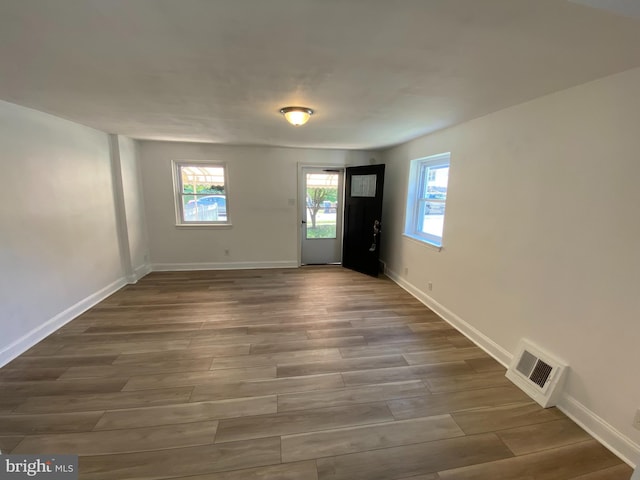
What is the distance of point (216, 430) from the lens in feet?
5.49

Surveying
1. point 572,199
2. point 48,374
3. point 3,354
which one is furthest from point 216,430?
point 572,199

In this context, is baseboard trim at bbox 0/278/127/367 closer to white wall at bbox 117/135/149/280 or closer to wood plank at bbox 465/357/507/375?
white wall at bbox 117/135/149/280

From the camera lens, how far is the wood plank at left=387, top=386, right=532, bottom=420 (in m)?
1.84

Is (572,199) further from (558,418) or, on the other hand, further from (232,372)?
(232,372)

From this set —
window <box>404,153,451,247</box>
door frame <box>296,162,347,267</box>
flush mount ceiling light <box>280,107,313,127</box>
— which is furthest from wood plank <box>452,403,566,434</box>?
door frame <box>296,162,347,267</box>

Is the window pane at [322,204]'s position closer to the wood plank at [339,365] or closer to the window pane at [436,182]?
the window pane at [436,182]

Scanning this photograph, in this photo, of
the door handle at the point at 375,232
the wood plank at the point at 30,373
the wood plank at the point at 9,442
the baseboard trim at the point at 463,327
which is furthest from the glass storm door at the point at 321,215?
the wood plank at the point at 9,442

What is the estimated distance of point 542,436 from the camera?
1686 millimetres

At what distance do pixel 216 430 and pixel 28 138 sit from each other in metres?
3.14

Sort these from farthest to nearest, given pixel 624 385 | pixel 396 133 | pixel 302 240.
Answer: pixel 302 240 → pixel 396 133 → pixel 624 385

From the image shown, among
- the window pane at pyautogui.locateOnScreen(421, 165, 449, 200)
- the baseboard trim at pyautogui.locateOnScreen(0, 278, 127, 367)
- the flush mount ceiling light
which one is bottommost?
the baseboard trim at pyautogui.locateOnScreen(0, 278, 127, 367)

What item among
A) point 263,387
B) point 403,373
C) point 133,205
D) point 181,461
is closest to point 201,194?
point 133,205

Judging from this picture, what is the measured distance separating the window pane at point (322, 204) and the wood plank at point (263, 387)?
3439mm

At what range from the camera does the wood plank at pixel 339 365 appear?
2.22 m
